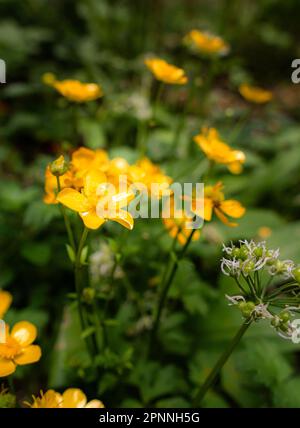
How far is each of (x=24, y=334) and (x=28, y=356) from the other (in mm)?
71

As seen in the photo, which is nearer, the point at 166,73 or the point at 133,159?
the point at 166,73

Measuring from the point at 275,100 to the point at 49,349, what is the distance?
276cm

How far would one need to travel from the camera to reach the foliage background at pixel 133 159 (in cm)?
127

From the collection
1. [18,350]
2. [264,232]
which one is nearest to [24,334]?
[18,350]

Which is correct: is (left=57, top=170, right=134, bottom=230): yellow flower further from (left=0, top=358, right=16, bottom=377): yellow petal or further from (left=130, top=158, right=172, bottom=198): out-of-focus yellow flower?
(left=0, top=358, right=16, bottom=377): yellow petal

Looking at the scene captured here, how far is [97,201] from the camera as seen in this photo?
869 millimetres

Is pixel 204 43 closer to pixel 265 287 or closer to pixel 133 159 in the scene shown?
pixel 133 159

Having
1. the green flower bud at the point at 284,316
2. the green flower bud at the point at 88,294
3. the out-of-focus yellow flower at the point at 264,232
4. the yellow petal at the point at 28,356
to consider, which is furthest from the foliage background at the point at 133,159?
the green flower bud at the point at 284,316


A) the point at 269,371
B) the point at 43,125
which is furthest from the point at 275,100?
the point at 269,371

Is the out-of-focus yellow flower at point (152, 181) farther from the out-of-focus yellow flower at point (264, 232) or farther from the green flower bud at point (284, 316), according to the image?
the out-of-focus yellow flower at point (264, 232)

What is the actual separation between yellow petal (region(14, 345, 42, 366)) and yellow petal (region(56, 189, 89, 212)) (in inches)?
13.9

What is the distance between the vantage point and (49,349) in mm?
1489
